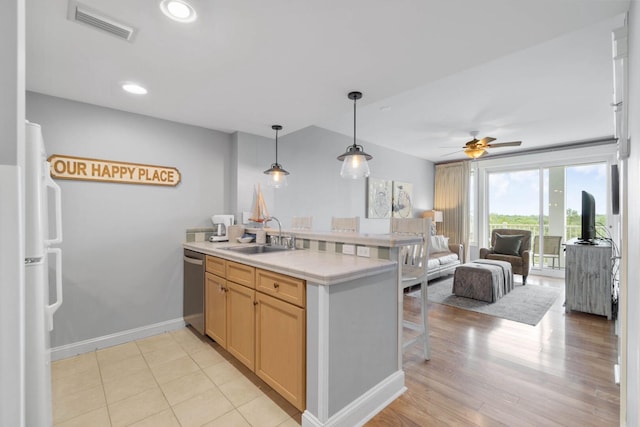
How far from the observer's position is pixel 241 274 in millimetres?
2150

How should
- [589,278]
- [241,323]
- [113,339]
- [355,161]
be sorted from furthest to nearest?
[589,278]
[113,339]
[355,161]
[241,323]

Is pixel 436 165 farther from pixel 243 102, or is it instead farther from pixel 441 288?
pixel 243 102

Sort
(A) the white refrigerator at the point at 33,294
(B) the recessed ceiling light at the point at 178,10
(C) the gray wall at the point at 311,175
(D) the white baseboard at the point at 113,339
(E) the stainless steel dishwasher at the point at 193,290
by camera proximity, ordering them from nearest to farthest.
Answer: (A) the white refrigerator at the point at 33,294 < (B) the recessed ceiling light at the point at 178,10 < (D) the white baseboard at the point at 113,339 < (E) the stainless steel dishwasher at the point at 193,290 < (C) the gray wall at the point at 311,175

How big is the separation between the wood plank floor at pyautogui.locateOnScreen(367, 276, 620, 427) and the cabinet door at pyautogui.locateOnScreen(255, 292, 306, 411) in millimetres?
595

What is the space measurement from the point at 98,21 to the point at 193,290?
2377mm

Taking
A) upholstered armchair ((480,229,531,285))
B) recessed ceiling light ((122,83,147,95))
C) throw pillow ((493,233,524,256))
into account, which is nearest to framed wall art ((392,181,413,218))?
upholstered armchair ((480,229,531,285))

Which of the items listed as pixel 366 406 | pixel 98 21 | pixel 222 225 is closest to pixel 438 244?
pixel 222 225

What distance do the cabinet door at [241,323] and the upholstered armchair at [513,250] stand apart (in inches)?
195

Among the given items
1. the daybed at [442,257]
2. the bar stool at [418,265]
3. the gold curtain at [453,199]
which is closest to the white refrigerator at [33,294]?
the bar stool at [418,265]

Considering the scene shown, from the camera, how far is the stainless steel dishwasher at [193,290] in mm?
2801

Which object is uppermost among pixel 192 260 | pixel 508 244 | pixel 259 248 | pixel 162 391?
pixel 259 248

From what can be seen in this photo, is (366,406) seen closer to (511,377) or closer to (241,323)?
(241,323)

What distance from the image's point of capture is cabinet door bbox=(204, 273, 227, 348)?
7.87ft

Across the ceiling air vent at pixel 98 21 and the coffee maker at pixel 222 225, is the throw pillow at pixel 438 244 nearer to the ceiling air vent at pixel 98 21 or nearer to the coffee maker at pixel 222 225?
the coffee maker at pixel 222 225
